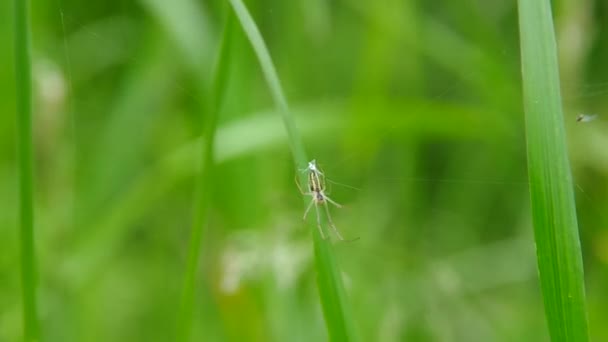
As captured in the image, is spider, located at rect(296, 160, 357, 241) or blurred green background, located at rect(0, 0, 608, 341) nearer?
spider, located at rect(296, 160, 357, 241)

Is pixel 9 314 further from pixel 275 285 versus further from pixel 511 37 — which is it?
pixel 511 37

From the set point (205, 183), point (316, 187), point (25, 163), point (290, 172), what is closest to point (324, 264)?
point (316, 187)

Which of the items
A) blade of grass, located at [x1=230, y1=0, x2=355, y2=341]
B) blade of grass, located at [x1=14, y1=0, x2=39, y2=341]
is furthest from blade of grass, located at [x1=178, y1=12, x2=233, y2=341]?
blade of grass, located at [x1=14, y1=0, x2=39, y2=341]

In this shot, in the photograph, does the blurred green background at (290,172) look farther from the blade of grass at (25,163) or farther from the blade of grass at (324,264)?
the blade of grass at (324,264)

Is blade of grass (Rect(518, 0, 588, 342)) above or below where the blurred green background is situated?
below

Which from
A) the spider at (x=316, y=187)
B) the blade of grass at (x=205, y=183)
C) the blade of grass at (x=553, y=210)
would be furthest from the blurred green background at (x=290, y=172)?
the blade of grass at (x=553, y=210)

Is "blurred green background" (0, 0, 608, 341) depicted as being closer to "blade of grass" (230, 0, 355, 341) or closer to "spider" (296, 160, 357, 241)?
"spider" (296, 160, 357, 241)

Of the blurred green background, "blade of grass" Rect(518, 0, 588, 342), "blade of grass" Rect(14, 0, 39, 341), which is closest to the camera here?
"blade of grass" Rect(518, 0, 588, 342)
